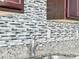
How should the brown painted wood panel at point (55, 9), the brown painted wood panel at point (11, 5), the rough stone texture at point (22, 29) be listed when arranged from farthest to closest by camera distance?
the brown painted wood panel at point (55, 9)
the rough stone texture at point (22, 29)
the brown painted wood panel at point (11, 5)

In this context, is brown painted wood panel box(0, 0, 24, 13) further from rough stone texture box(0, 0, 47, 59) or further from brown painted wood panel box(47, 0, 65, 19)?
brown painted wood panel box(47, 0, 65, 19)

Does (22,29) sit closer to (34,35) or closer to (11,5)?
(34,35)

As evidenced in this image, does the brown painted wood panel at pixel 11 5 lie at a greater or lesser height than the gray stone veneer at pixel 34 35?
greater

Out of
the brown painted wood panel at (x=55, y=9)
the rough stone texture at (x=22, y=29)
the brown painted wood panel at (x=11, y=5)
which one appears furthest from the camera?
the brown painted wood panel at (x=55, y=9)

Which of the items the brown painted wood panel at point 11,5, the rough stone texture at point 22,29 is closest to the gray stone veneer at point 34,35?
the rough stone texture at point 22,29

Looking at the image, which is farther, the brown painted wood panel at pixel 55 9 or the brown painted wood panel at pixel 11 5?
the brown painted wood panel at pixel 55 9

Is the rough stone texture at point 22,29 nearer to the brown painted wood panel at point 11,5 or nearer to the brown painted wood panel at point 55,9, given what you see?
the brown painted wood panel at point 55,9

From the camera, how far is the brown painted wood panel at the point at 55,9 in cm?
184

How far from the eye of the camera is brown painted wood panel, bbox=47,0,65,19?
1845 millimetres

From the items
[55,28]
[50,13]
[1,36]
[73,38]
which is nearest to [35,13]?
[50,13]

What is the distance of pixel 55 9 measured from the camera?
1.96 metres

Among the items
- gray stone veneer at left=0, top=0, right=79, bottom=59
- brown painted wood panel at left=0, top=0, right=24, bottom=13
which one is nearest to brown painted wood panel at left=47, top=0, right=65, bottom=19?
gray stone veneer at left=0, top=0, right=79, bottom=59

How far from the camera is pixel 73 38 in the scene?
2.52 meters

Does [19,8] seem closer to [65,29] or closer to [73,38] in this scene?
[65,29]
